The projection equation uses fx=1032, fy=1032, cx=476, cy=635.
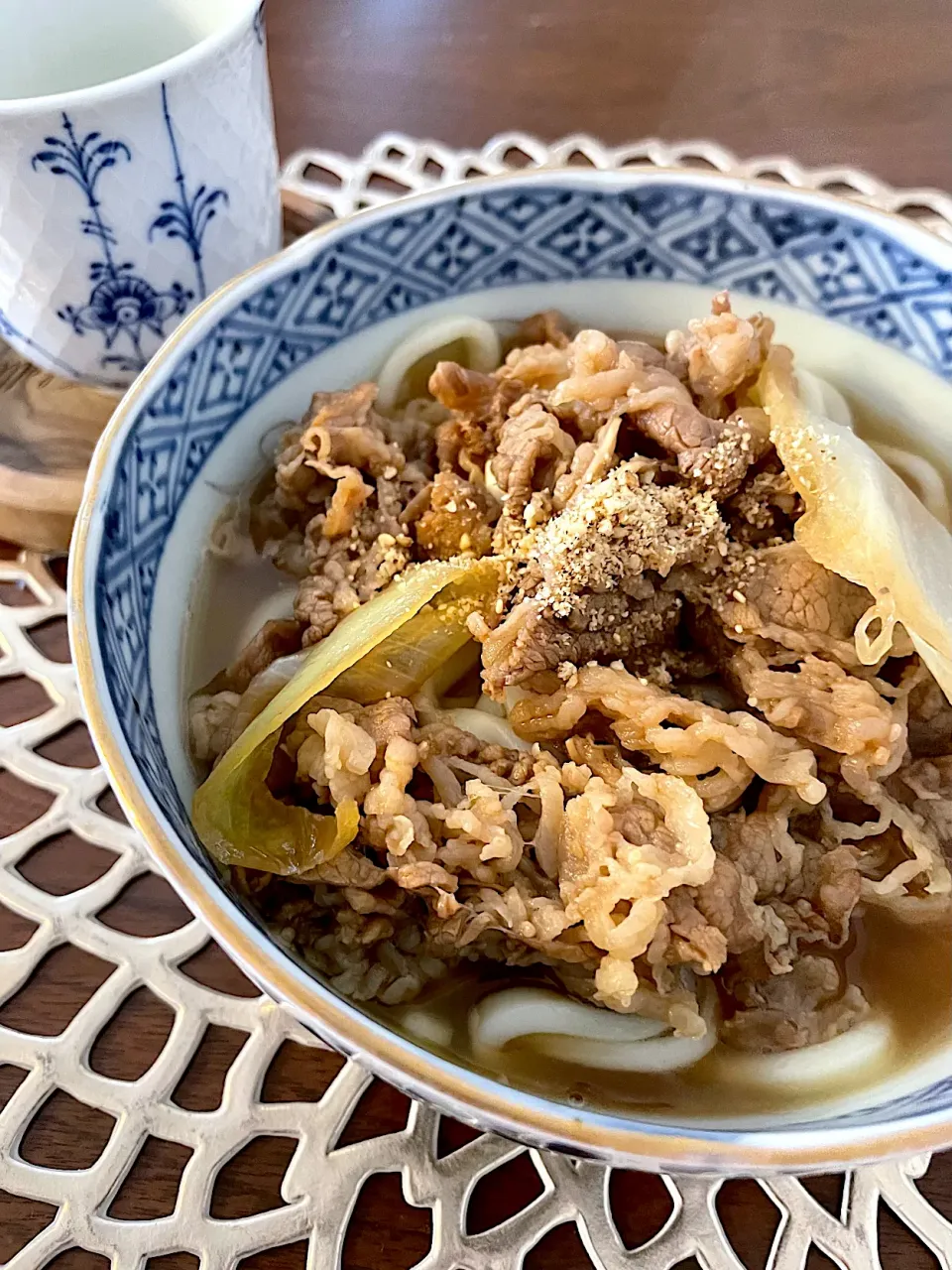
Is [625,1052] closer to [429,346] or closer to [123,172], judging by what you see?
[429,346]

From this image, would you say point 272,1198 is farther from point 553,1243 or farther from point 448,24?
point 448,24

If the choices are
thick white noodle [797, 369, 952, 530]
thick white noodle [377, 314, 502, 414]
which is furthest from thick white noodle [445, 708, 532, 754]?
thick white noodle [797, 369, 952, 530]

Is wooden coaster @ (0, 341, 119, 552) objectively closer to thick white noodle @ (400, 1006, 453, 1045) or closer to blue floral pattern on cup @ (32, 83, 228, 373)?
blue floral pattern on cup @ (32, 83, 228, 373)

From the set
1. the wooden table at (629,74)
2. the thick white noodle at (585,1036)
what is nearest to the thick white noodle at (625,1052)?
the thick white noodle at (585,1036)

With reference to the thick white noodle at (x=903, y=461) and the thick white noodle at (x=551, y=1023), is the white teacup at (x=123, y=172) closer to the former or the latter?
the thick white noodle at (x=903, y=461)

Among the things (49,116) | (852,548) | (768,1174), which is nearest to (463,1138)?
(768,1174)

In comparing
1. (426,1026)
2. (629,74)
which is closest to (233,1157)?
(426,1026)

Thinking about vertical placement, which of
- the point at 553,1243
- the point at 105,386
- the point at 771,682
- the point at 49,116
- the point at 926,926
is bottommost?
the point at 553,1243
